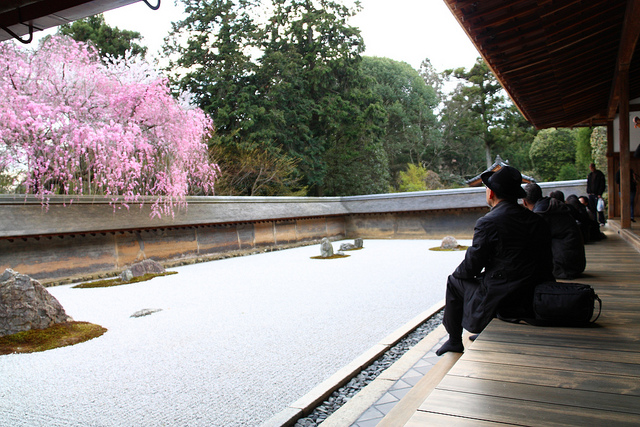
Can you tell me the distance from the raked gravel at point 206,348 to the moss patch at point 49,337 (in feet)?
0.46

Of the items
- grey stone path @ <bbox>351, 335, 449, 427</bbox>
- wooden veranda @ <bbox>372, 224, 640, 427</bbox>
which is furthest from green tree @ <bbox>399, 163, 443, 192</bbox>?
wooden veranda @ <bbox>372, 224, 640, 427</bbox>

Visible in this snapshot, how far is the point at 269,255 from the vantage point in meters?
12.5

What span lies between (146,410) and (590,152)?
22.7 meters

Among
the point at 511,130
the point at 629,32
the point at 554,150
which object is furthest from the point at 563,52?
the point at 511,130

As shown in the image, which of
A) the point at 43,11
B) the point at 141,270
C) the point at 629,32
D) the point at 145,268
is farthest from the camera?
the point at 145,268

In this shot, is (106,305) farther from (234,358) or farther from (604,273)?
(604,273)

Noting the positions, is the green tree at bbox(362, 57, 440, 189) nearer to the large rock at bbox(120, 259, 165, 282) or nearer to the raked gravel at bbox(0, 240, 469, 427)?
the large rock at bbox(120, 259, 165, 282)

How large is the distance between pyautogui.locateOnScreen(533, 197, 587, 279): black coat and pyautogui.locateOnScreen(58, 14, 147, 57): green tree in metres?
18.8

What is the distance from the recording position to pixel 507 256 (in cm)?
249

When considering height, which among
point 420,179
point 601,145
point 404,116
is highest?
point 404,116

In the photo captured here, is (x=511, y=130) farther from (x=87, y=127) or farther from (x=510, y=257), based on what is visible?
(x=510, y=257)

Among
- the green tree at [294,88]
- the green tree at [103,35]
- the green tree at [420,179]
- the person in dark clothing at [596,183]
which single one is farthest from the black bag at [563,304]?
the green tree at [420,179]

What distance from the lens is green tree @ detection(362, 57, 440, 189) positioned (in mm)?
31828

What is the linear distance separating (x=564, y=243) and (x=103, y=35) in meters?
20.6
